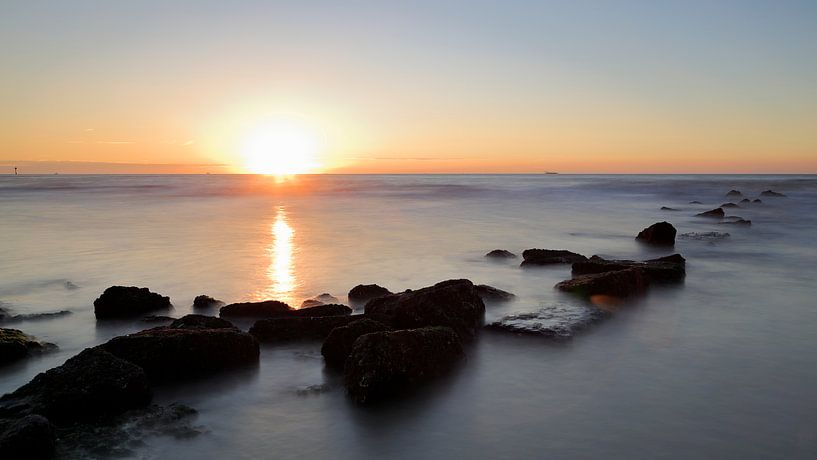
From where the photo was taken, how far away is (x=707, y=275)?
39.3 ft

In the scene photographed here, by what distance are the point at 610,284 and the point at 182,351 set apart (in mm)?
6482

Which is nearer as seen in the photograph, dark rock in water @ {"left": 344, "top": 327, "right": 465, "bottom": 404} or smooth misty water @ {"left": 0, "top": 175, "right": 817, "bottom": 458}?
smooth misty water @ {"left": 0, "top": 175, "right": 817, "bottom": 458}

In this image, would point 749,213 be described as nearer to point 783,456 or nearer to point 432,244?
point 432,244

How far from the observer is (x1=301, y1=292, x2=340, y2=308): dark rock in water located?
951 cm

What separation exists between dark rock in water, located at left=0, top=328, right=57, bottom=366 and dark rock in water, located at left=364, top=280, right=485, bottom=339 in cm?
398

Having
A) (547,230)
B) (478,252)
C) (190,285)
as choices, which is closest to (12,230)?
(190,285)

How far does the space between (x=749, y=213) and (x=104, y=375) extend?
109ft

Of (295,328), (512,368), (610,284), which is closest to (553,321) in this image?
(512,368)

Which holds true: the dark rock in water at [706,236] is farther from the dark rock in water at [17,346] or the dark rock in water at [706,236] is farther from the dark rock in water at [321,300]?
the dark rock in water at [17,346]

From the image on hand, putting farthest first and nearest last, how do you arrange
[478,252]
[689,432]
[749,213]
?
[749,213], [478,252], [689,432]

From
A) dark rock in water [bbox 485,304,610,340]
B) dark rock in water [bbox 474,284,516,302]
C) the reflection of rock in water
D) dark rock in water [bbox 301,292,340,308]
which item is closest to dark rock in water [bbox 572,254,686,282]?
dark rock in water [bbox 474,284,516,302]

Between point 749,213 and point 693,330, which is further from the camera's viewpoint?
point 749,213

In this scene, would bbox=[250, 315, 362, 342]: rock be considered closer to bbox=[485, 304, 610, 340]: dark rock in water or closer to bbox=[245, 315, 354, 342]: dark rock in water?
bbox=[245, 315, 354, 342]: dark rock in water

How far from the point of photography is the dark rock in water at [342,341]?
6305mm
